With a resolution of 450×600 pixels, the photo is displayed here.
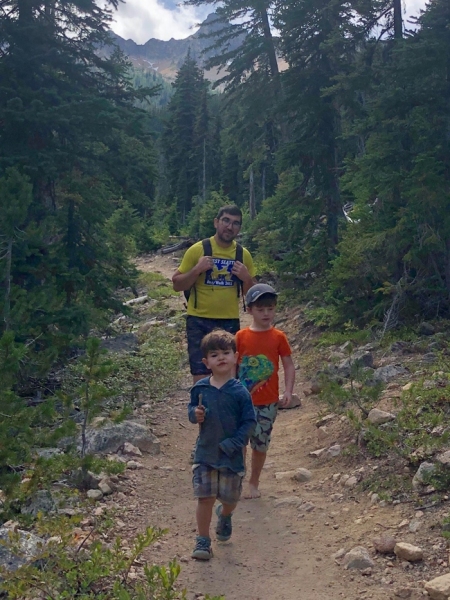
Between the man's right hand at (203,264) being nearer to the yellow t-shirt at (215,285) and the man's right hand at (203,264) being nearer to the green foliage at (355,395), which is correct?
the yellow t-shirt at (215,285)

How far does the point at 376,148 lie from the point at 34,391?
652cm

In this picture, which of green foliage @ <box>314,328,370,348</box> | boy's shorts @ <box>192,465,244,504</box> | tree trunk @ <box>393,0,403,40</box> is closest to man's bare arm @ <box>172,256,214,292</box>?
boy's shorts @ <box>192,465,244,504</box>

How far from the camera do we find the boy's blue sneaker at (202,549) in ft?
13.1

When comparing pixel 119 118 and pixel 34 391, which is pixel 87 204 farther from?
pixel 34 391

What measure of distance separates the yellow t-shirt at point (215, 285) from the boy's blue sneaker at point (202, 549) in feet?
6.98

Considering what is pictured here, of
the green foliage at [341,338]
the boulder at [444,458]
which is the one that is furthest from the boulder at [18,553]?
the green foliage at [341,338]

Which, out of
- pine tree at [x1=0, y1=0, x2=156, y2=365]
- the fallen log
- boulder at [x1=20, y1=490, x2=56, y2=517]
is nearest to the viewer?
boulder at [x1=20, y1=490, x2=56, y2=517]

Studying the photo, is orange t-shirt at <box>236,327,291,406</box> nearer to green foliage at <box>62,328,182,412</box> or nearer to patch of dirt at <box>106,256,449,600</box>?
patch of dirt at <box>106,256,449,600</box>

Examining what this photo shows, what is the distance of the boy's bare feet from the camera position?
5.16m

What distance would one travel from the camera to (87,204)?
10.2 m

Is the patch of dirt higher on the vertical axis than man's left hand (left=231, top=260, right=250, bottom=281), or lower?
lower

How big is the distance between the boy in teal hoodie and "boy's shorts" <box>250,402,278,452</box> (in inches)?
37.2

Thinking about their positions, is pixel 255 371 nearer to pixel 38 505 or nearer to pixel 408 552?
pixel 408 552

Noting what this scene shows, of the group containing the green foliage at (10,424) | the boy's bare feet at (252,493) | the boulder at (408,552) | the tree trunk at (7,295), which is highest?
the tree trunk at (7,295)
